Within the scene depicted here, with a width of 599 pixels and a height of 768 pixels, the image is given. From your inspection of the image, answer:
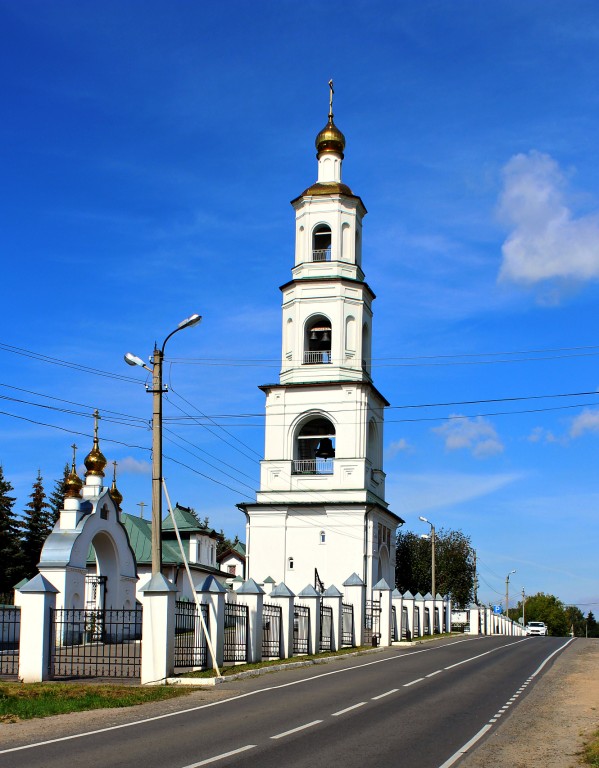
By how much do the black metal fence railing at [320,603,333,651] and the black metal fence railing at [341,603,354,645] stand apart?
2.18 metres

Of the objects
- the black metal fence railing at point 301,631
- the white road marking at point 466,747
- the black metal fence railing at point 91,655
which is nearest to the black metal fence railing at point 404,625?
the black metal fence railing at point 301,631

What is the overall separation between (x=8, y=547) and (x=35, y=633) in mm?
39181

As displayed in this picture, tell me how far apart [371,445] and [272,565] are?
24.6ft

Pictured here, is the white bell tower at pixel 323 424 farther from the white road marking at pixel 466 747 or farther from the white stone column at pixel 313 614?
the white road marking at pixel 466 747

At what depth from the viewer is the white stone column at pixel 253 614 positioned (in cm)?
2580

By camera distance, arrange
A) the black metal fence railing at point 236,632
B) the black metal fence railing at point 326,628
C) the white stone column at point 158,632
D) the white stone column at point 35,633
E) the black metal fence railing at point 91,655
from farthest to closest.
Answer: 1. the black metal fence railing at point 326,628
2. the black metal fence railing at point 236,632
3. the black metal fence railing at point 91,655
4. the white stone column at point 35,633
5. the white stone column at point 158,632

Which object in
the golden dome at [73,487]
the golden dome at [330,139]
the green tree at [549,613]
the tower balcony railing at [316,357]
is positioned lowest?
the green tree at [549,613]

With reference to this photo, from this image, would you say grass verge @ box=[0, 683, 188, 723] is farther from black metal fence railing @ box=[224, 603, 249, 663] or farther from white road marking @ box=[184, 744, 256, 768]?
black metal fence railing @ box=[224, 603, 249, 663]

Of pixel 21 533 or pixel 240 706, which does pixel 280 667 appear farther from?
pixel 21 533

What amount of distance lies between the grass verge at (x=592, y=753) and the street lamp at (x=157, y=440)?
10.4 meters

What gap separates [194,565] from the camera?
57.2 metres

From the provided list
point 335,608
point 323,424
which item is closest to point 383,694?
point 335,608

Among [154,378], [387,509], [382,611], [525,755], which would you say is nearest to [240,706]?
[525,755]

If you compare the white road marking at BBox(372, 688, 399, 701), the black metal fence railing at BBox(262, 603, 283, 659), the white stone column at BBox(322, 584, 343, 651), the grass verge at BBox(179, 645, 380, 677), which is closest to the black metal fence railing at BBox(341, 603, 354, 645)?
the grass verge at BBox(179, 645, 380, 677)
